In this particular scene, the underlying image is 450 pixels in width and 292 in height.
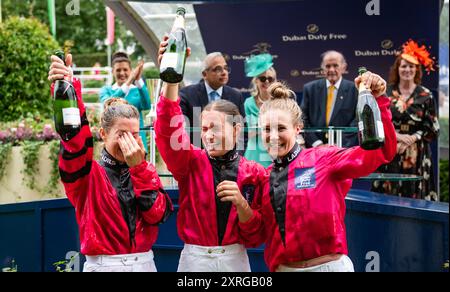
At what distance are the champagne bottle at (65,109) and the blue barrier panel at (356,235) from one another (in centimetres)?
198

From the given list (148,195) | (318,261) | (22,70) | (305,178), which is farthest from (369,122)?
(22,70)

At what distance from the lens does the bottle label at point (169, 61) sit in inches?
145

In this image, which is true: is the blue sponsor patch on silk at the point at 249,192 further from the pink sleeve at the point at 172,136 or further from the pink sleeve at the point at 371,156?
the pink sleeve at the point at 371,156

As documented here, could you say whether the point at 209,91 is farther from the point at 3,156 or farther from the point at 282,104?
the point at 3,156

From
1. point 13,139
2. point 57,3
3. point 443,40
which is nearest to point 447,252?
point 13,139

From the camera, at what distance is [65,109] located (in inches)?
149

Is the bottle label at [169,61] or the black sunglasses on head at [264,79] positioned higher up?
the black sunglasses on head at [264,79]

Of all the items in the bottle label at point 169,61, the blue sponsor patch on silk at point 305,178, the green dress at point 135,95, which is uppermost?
the green dress at point 135,95

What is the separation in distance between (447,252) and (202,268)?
6.63ft

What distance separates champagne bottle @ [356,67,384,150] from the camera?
11.9ft

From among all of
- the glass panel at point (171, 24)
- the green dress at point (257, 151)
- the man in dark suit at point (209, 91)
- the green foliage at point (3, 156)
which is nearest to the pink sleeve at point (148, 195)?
the green dress at point (257, 151)

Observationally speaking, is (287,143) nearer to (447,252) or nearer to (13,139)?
(447,252)

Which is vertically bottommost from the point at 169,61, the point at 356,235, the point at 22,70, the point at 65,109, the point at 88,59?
the point at 356,235

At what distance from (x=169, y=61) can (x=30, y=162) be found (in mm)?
5192
